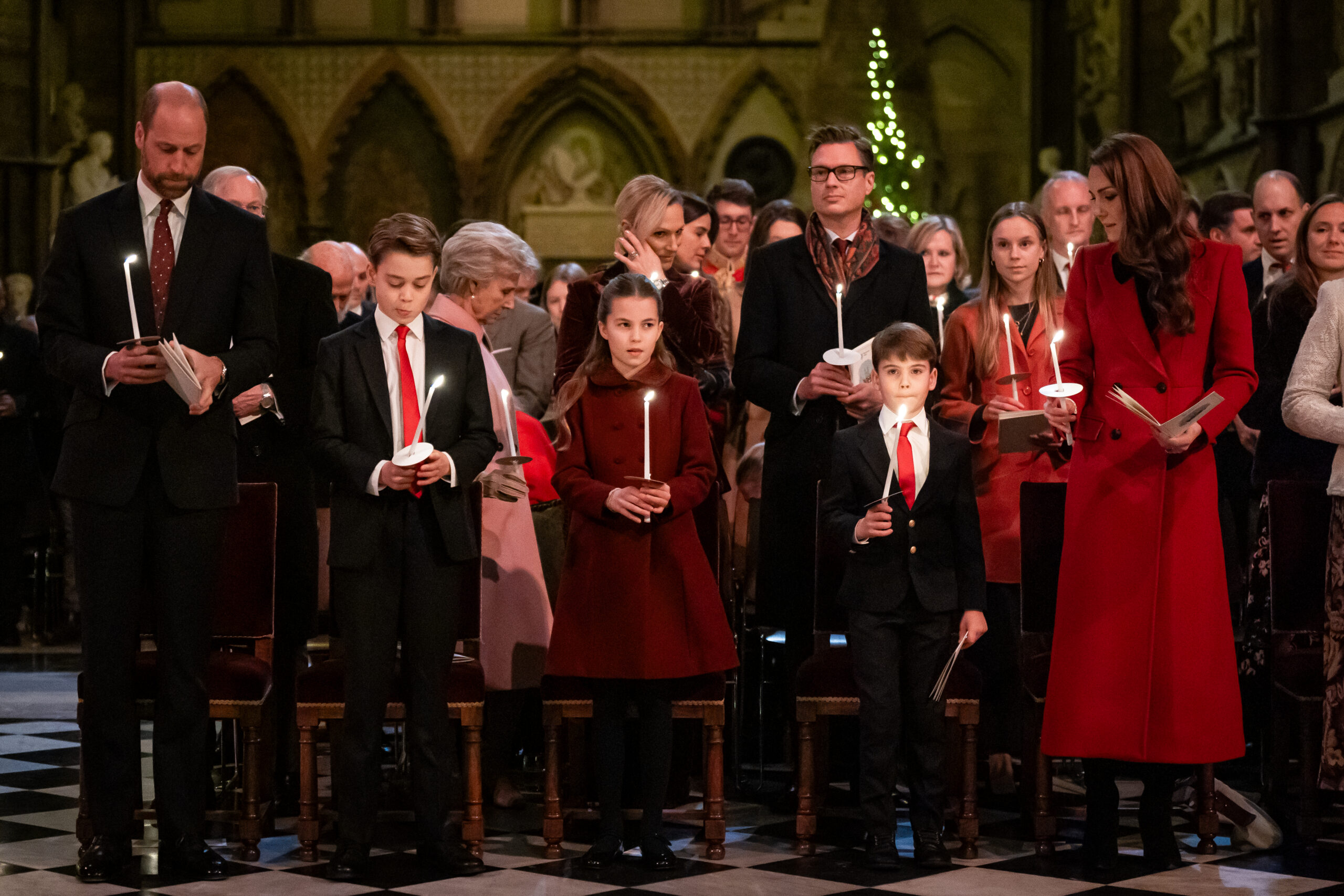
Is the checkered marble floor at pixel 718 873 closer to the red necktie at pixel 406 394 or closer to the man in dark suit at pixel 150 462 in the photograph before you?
the man in dark suit at pixel 150 462

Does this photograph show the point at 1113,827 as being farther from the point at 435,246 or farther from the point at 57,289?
the point at 57,289

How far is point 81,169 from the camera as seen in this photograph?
13406 mm

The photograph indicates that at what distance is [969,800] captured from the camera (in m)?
4.16

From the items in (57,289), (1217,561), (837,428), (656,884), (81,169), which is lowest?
(656,884)

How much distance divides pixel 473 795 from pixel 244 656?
0.71 metres

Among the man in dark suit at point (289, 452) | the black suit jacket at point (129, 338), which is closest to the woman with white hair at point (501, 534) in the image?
the man in dark suit at point (289, 452)

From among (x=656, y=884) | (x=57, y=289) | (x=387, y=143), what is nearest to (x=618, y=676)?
(x=656, y=884)

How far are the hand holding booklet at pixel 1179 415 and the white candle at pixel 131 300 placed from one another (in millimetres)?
2307

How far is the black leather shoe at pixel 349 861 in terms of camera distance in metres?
3.89

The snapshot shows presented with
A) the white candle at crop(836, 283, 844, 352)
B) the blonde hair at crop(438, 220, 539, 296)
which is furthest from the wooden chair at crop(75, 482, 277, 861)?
the white candle at crop(836, 283, 844, 352)

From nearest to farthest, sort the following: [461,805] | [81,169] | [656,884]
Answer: [656,884], [461,805], [81,169]

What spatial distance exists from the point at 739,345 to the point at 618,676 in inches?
48.2

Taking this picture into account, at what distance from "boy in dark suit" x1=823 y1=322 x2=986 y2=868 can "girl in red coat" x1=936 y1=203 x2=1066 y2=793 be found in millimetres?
682

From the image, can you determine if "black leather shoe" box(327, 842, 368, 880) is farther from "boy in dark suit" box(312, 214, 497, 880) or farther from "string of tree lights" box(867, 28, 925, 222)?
"string of tree lights" box(867, 28, 925, 222)
